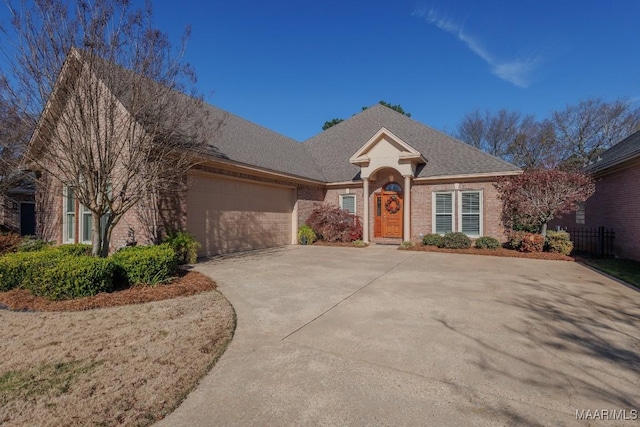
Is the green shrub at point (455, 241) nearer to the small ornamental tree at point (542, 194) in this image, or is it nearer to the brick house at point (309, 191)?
the brick house at point (309, 191)

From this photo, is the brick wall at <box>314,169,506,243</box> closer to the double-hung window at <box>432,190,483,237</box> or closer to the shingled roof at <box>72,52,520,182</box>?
the double-hung window at <box>432,190,483,237</box>

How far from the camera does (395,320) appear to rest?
175 inches

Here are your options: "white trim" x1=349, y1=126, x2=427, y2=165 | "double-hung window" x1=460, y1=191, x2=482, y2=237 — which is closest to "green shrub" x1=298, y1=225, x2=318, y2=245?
"white trim" x1=349, y1=126, x2=427, y2=165

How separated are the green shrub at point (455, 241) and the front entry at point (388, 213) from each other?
245 cm

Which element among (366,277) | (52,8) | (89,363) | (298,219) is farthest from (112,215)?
(298,219)

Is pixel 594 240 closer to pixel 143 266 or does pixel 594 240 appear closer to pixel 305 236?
pixel 305 236

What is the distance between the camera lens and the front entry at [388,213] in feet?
48.1

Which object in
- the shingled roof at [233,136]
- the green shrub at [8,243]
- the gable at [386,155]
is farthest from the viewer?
the gable at [386,155]

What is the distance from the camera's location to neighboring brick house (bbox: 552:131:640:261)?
9.22m

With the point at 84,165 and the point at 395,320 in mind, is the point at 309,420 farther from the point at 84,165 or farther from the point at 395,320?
the point at 84,165

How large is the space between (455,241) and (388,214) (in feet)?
11.4

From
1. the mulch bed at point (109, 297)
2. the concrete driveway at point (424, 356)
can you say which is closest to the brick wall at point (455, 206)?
the concrete driveway at point (424, 356)

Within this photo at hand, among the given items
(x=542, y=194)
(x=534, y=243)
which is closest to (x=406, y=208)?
(x=534, y=243)

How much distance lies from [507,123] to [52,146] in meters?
37.3
